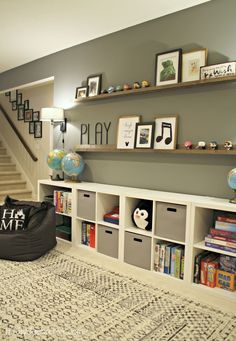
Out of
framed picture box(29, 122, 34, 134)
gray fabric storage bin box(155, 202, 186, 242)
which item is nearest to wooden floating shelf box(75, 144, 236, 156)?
gray fabric storage bin box(155, 202, 186, 242)

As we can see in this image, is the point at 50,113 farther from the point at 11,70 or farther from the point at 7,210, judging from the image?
the point at 11,70

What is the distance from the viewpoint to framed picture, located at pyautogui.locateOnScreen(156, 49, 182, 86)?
288 cm

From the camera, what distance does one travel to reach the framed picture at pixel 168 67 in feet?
9.45

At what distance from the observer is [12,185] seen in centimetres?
589

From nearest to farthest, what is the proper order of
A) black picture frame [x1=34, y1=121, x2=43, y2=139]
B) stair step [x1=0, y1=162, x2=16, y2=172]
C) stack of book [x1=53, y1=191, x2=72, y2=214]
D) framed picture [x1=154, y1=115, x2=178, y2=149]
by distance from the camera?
framed picture [x1=154, y1=115, x2=178, y2=149], stack of book [x1=53, y1=191, x2=72, y2=214], black picture frame [x1=34, y1=121, x2=43, y2=139], stair step [x1=0, y1=162, x2=16, y2=172]

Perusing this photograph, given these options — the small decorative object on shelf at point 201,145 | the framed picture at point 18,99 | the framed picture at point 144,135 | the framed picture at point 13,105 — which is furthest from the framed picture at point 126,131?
the framed picture at point 13,105

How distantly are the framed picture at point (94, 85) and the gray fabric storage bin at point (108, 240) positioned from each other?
5.30 feet

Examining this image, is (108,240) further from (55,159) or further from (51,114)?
(51,114)

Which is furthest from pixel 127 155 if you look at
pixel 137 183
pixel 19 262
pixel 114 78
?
pixel 19 262

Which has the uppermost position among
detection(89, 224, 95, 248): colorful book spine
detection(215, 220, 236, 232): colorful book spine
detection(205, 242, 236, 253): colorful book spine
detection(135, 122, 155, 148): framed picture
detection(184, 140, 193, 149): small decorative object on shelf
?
detection(135, 122, 155, 148): framed picture

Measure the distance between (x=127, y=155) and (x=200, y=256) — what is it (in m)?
1.38

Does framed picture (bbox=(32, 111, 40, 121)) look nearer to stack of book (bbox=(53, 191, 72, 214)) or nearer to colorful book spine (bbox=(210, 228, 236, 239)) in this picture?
stack of book (bbox=(53, 191, 72, 214))

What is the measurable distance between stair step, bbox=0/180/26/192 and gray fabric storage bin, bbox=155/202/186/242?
12.8 feet

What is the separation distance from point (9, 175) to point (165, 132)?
13.6 ft
